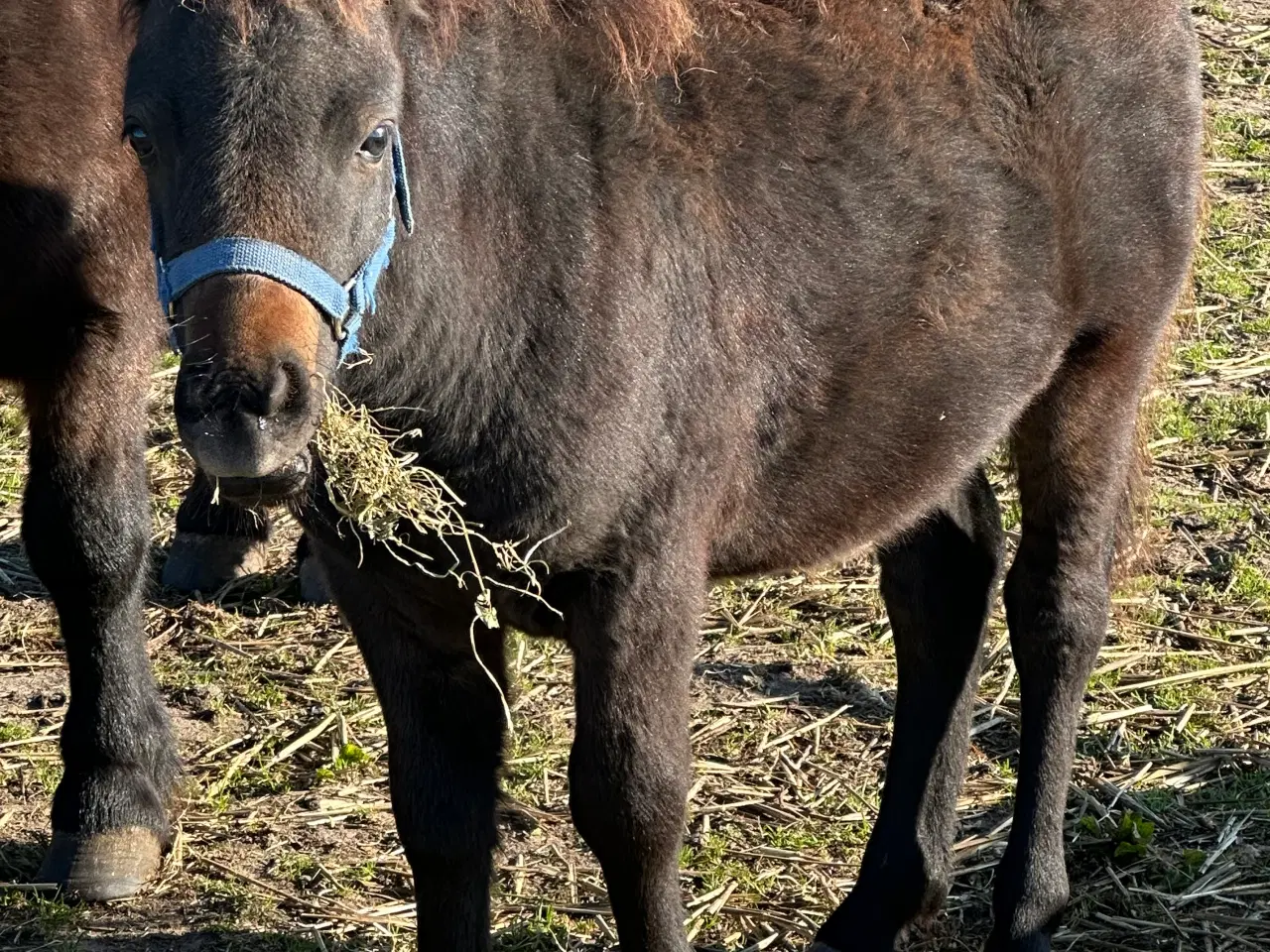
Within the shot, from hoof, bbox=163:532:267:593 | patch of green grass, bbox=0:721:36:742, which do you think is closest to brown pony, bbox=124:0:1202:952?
patch of green grass, bbox=0:721:36:742

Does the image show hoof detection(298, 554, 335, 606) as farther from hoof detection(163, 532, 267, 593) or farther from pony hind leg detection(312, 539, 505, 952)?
pony hind leg detection(312, 539, 505, 952)

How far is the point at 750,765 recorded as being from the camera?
14.8ft

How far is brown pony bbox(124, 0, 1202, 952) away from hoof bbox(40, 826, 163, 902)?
0.97 meters

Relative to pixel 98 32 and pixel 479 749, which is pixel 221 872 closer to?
pixel 479 749

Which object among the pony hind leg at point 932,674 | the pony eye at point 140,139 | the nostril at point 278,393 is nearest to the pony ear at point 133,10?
the pony eye at point 140,139

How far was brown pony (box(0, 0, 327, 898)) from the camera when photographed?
148 inches

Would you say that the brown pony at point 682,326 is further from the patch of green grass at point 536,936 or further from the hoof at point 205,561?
the hoof at point 205,561

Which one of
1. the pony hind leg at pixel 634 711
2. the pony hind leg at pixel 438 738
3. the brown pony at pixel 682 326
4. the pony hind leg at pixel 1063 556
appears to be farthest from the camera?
the pony hind leg at pixel 1063 556

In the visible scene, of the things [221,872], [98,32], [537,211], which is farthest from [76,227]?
[221,872]

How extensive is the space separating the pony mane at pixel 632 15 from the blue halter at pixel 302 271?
0.26 m

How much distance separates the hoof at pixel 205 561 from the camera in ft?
17.6

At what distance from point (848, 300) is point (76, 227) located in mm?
1725

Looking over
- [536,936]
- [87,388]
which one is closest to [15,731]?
[87,388]

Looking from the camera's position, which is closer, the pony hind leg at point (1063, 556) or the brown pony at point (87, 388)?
the brown pony at point (87, 388)
